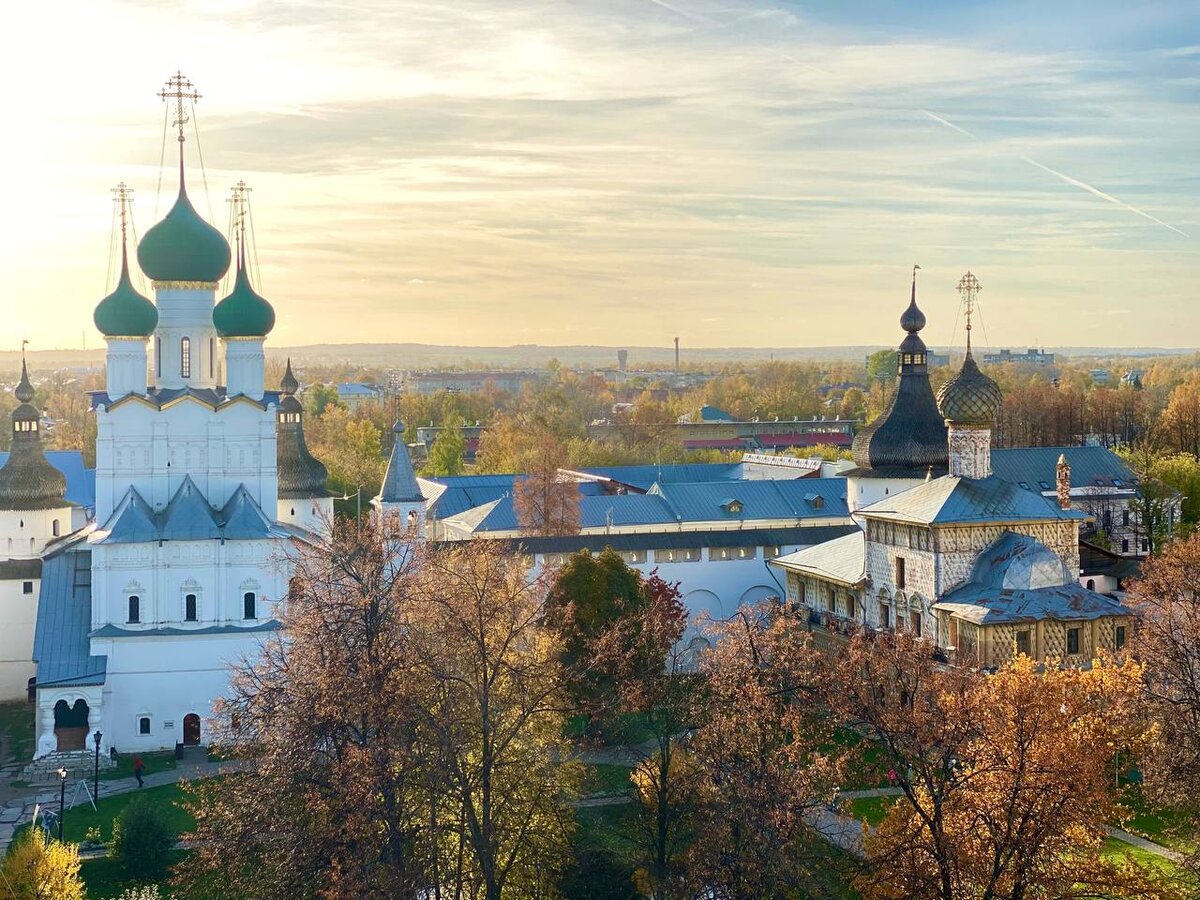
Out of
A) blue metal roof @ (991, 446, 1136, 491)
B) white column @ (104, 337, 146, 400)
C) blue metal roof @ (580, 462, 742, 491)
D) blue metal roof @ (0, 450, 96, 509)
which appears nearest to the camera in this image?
white column @ (104, 337, 146, 400)

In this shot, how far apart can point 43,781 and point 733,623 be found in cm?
1422

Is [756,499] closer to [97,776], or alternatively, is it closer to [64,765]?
[97,776]

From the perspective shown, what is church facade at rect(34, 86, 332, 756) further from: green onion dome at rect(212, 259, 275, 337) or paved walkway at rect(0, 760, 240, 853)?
paved walkway at rect(0, 760, 240, 853)

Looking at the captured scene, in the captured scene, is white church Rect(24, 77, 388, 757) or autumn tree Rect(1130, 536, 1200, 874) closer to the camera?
autumn tree Rect(1130, 536, 1200, 874)

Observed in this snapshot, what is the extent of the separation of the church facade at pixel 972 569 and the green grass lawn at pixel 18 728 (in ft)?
54.0

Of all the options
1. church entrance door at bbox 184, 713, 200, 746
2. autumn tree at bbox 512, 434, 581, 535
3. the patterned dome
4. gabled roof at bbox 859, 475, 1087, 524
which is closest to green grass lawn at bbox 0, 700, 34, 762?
church entrance door at bbox 184, 713, 200, 746

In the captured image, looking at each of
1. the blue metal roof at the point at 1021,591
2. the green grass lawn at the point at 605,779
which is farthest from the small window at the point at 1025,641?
the green grass lawn at the point at 605,779

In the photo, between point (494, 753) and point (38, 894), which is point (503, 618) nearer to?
point (494, 753)

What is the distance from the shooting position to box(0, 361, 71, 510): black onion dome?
32.7m

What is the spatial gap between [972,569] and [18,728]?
1939cm

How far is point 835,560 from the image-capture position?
31.1 m

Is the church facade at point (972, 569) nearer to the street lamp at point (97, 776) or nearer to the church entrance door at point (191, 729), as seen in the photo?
the church entrance door at point (191, 729)

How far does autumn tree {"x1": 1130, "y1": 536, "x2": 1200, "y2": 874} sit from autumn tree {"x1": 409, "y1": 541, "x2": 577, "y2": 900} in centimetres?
769

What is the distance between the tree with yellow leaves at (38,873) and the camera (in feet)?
51.2
